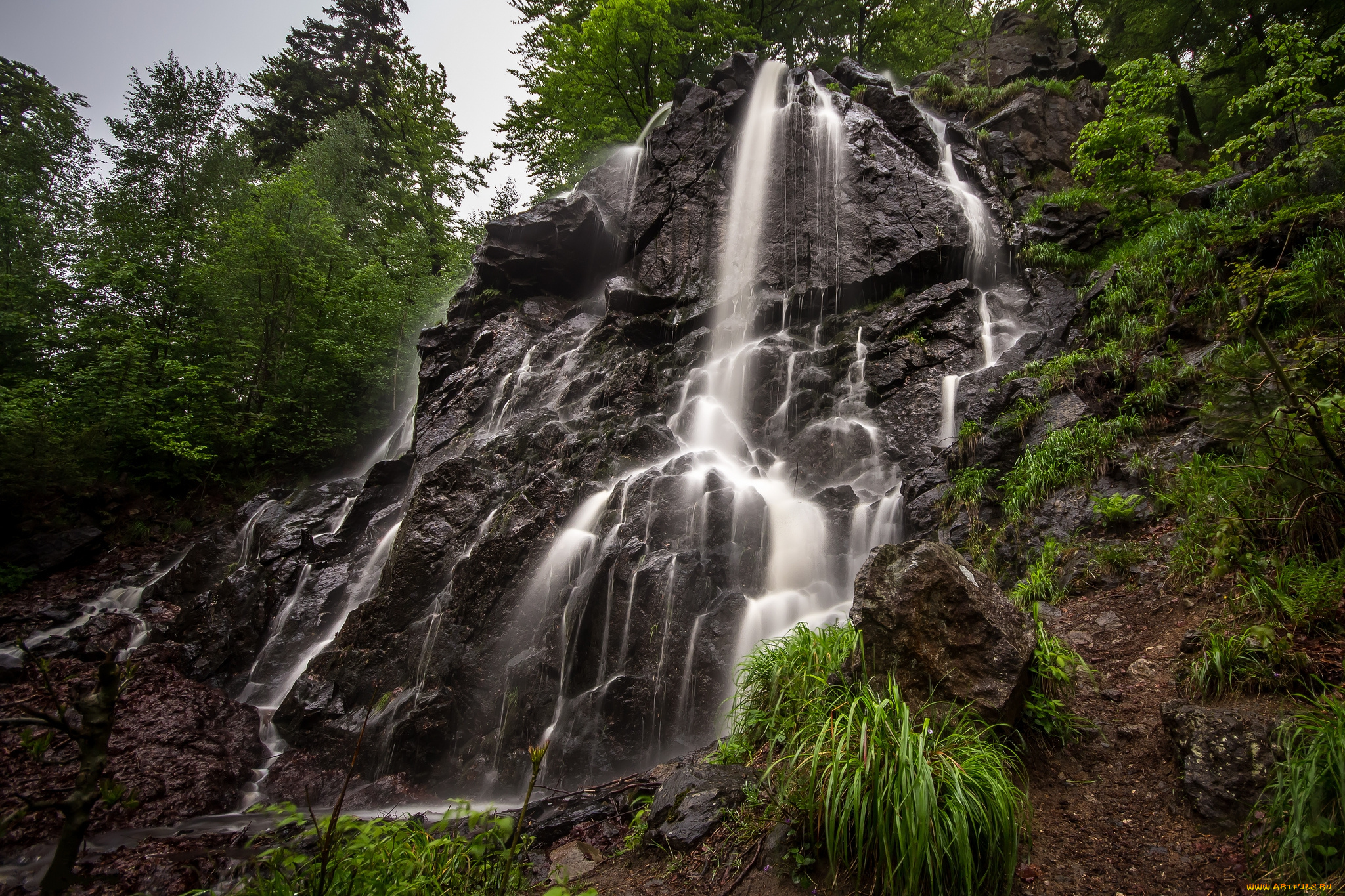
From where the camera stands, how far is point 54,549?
12.4 metres

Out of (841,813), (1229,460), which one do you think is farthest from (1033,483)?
(841,813)

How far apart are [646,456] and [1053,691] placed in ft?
23.6

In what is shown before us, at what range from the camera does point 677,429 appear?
11.3 metres

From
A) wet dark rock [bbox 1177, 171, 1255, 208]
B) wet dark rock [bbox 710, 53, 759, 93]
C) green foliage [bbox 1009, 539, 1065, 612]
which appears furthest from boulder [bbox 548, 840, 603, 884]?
wet dark rock [bbox 710, 53, 759, 93]

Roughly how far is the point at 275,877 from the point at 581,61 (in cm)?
2045

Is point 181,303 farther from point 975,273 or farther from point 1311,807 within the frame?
point 1311,807

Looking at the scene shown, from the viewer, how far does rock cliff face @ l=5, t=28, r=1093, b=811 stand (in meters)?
7.45

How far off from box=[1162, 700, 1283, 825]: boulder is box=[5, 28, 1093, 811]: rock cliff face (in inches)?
177

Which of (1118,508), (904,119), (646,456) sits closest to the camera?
(1118,508)

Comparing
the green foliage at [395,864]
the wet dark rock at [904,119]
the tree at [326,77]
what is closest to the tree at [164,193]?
the tree at [326,77]

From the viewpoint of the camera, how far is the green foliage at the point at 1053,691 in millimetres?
3504

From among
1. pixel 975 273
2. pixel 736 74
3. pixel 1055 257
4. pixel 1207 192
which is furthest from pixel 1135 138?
pixel 736 74

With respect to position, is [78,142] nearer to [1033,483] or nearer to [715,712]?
[715,712]

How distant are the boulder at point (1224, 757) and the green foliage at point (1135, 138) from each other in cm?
1082
